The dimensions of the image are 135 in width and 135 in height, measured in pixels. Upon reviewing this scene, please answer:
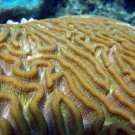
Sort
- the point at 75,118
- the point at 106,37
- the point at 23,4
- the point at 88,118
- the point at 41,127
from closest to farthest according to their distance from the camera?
the point at 41,127 → the point at 75,118 → the point at 88,118 → the point at 106,37 → the point at 23,4

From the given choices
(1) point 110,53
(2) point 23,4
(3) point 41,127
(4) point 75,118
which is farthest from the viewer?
(2) point 23,4

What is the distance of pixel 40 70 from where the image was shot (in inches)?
106

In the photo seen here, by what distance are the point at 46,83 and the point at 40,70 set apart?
11.3 inches

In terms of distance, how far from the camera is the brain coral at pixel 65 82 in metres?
2.18

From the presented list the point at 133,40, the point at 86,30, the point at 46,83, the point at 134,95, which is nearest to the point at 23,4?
the point at 86,30

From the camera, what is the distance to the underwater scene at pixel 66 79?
2.19 meters

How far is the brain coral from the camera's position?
7.16ft

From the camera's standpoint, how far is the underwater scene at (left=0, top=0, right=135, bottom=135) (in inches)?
86.2

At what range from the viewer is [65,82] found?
2.58 metres

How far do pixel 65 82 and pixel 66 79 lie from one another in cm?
5

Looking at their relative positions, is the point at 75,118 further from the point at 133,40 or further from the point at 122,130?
the point at 133,40

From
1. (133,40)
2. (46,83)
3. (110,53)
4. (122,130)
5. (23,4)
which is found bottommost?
(122,130)

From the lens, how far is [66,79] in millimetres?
2568

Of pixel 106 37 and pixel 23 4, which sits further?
pixel 23 4
